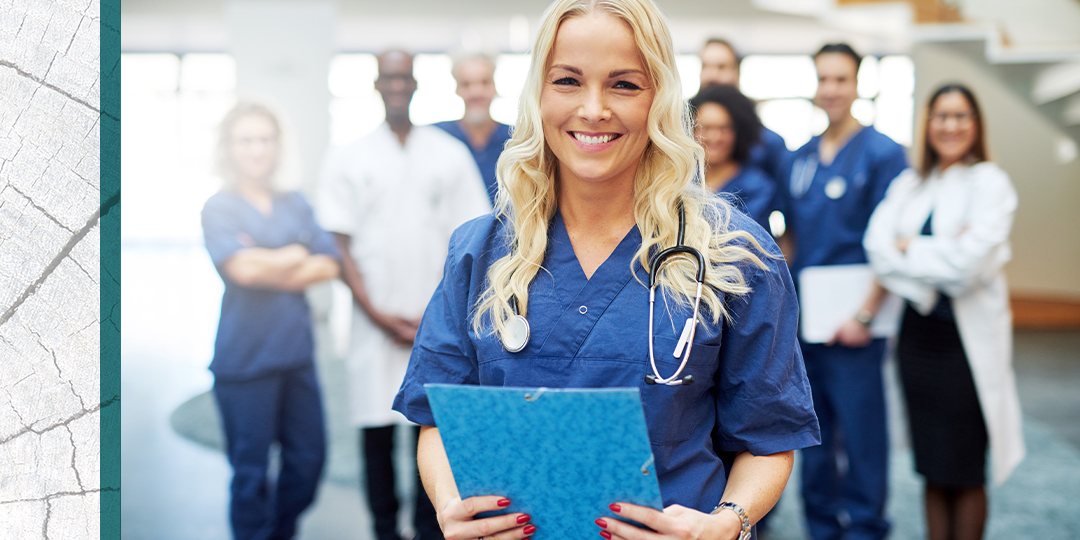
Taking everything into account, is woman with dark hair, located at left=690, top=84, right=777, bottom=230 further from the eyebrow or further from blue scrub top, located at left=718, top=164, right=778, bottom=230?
the eyebrow

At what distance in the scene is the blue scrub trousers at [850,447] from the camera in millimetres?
2377

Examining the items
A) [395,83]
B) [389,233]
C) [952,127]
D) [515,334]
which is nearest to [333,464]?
[389,233]

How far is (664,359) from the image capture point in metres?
0.92

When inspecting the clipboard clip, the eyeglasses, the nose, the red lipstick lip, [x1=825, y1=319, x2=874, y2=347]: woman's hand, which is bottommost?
[x1=825, y1=319, x2=874, y2=347]: woman's hand

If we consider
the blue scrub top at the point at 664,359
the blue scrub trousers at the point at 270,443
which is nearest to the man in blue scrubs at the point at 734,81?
the blue scrub trousers at the point at 270,443

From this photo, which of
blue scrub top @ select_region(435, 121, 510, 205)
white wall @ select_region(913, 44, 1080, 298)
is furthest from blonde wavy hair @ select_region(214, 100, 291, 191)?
white wall @ select_region(913, 44, 1080, 298)

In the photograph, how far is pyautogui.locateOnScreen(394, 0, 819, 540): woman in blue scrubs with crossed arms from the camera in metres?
0.92

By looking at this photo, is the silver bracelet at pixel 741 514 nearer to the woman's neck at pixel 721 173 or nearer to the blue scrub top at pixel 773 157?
the woman's neck at pixel 721 173

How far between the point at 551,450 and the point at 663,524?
0.14m

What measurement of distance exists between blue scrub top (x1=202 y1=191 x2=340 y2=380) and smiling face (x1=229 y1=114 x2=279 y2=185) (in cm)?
8

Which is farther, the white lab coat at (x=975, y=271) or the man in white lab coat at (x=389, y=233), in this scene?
the man in white lab coat at (x=389, y=233)

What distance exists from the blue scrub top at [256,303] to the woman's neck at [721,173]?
3.71 feet

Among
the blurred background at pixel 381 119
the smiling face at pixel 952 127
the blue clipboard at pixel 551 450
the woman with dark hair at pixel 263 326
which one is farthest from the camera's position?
the blurred background at pixel 381 119

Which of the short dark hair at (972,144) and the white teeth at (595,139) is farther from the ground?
the short dark hair at (972,144)
